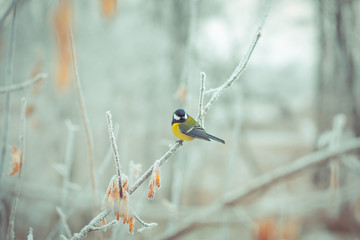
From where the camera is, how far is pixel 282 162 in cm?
375

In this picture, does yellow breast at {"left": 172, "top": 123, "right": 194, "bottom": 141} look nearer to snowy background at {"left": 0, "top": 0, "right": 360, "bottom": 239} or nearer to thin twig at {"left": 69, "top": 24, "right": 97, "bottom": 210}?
thin twig at {"left": 69, "top": 24, "right": 97, "bottom": 210}

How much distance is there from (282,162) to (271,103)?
2.88 ft

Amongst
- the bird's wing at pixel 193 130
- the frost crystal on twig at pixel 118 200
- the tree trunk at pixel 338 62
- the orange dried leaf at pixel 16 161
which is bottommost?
the frost crystal on twig at pixel 118 200

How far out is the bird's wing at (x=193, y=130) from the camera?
666 millimetres

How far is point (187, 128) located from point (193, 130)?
0.07 ft

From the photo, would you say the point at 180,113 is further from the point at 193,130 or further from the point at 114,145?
the point at 114,145

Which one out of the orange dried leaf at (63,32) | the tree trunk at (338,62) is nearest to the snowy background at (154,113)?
the tree trunk at (338,62)

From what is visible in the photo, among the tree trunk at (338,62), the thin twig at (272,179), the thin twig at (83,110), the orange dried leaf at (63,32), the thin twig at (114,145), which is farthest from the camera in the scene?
the tree trunk at (338,62)

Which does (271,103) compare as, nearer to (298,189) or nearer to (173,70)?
(298,189)

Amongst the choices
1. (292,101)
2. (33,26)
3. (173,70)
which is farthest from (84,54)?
(292,101)

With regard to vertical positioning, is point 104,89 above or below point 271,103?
below

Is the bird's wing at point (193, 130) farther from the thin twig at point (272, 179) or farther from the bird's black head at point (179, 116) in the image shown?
the thin twig at point (272, 179)

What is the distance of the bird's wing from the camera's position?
666 millimetres

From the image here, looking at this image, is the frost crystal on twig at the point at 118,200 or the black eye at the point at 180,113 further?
the black eye at the point at 180,113
